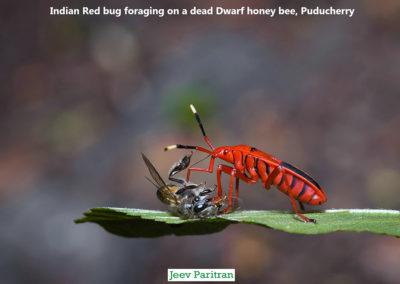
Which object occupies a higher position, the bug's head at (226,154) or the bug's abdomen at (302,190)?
the bug's head at (226,154)

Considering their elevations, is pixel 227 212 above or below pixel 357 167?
below

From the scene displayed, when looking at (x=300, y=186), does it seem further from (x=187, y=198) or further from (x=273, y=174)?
(x=187, y=198)

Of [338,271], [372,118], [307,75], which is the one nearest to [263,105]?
[307,75]

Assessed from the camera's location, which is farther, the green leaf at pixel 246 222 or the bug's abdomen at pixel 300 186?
the bug's abdomen at pixel 300 186

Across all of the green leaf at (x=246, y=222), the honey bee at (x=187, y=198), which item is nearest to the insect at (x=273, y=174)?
the honey bee at (x=187, y=198)

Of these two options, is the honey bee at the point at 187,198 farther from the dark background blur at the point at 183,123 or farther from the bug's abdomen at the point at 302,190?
the dark background blur at the point at 183,123

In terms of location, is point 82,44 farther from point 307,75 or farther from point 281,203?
point 281,203

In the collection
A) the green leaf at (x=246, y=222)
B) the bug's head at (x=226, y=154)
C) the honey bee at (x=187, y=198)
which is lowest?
the green leaf at (x=246, y=222)
